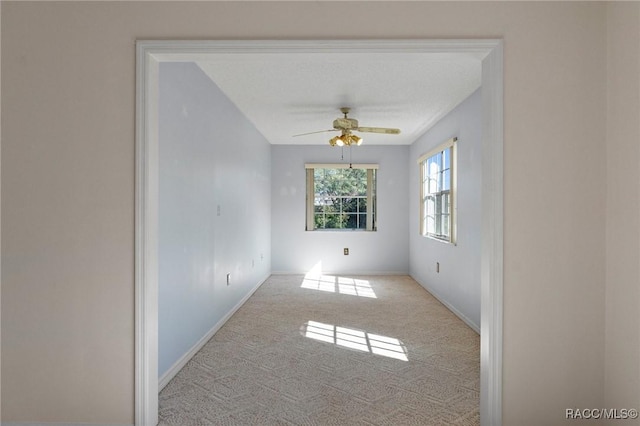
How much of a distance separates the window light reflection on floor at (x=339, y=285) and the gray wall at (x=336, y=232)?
449 millimetres

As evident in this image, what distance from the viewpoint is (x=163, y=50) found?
2045 mm

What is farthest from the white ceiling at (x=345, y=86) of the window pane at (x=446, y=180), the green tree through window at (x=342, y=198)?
the green tree through window at (x=342, y=198)

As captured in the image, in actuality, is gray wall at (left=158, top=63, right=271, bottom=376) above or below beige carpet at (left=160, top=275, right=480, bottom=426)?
above

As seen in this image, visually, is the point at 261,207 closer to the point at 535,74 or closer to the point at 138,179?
the point at 138,179

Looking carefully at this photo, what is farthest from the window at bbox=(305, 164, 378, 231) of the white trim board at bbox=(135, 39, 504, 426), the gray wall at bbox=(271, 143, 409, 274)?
the white trim board at bbox=(135, 39, 504, 426)

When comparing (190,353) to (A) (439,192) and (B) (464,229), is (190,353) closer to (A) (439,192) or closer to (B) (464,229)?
(B) (464,229)

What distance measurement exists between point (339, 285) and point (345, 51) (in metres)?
4.71

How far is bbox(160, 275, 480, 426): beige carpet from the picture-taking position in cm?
234

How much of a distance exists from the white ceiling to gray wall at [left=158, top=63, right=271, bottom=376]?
34cm

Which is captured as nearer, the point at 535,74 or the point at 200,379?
the point at 535,74

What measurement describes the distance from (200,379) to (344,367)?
1.09m

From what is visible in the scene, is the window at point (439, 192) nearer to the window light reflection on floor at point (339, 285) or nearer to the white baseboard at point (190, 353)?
the window light reflection on floor at point (339, 285)

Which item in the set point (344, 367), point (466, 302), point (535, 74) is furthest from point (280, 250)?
point (535, 74)

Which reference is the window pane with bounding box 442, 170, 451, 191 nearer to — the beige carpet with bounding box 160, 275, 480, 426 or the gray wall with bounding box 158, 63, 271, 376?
the beige carpet with bounding box 160, 275, 480, 426
